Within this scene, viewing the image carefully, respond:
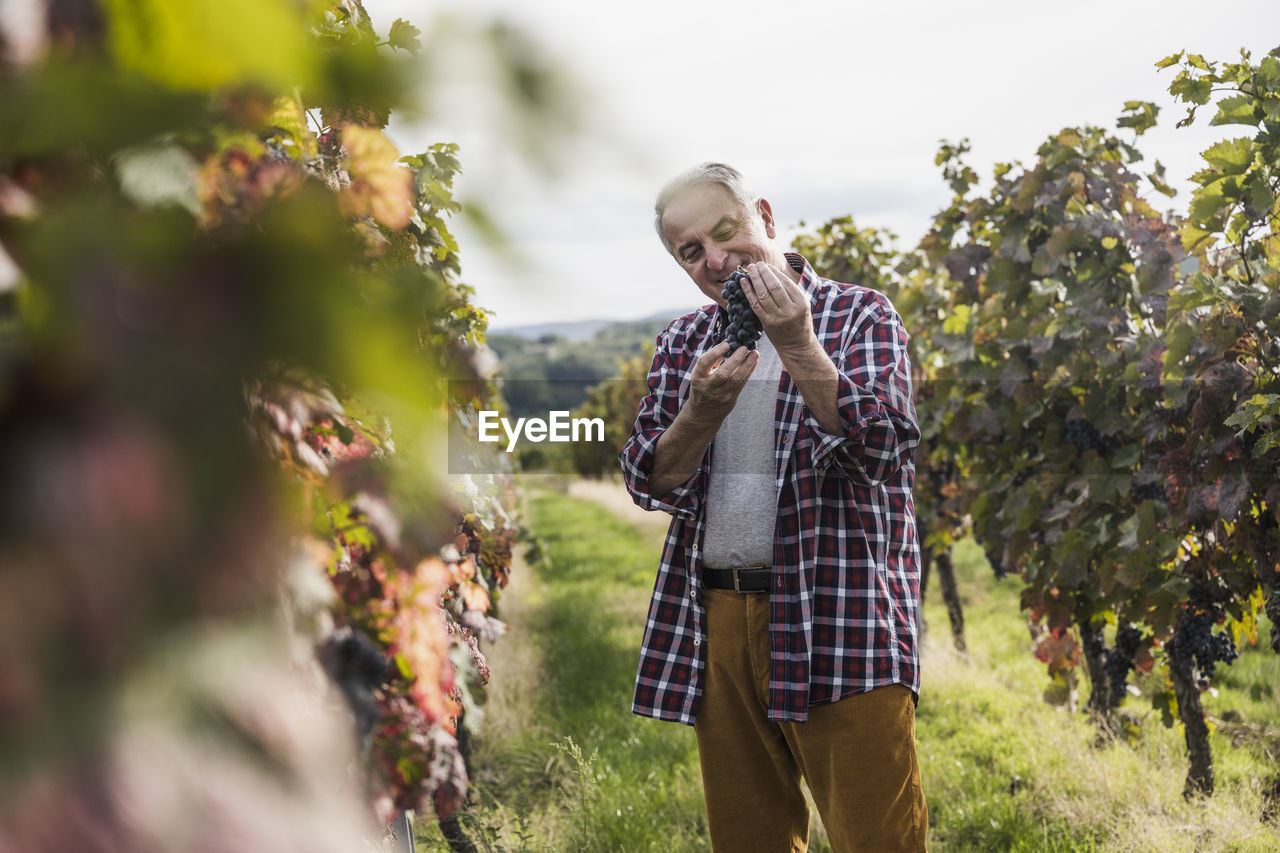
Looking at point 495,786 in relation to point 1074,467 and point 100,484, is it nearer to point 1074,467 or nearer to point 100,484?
point 1074,467

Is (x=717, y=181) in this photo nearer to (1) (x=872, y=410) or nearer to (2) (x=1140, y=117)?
(1) (x=872, y=410)

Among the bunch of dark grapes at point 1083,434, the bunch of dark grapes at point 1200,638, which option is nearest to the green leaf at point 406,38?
the bunch of dark grapes at point 1200,638

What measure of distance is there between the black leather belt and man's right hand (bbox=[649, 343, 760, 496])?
0.24 m

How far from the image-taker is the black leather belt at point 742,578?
2.07 m

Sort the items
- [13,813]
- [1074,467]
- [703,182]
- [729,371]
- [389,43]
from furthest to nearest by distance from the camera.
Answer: [1074,467]
[703,182]
[729,371]
[389,43]
[13,813]

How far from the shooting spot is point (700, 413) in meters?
1.94

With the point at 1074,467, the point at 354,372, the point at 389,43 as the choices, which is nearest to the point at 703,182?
the point at 389,43

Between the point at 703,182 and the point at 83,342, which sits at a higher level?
the point at 703,182

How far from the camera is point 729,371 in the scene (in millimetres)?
1845

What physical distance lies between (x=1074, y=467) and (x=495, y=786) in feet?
10.1

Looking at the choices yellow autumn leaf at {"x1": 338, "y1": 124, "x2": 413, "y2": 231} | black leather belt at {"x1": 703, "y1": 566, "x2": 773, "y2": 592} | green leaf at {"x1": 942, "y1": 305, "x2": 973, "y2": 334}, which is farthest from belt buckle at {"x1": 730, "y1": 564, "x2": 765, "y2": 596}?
green leaf at {"x1": 942, "y1": 305, "x2": 973, "y2": 334}

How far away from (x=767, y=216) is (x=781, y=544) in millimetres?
866

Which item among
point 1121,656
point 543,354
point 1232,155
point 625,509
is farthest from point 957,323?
point 625,509

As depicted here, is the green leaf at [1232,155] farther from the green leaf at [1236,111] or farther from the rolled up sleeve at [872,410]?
the rolled up sleeve at [872,410]
